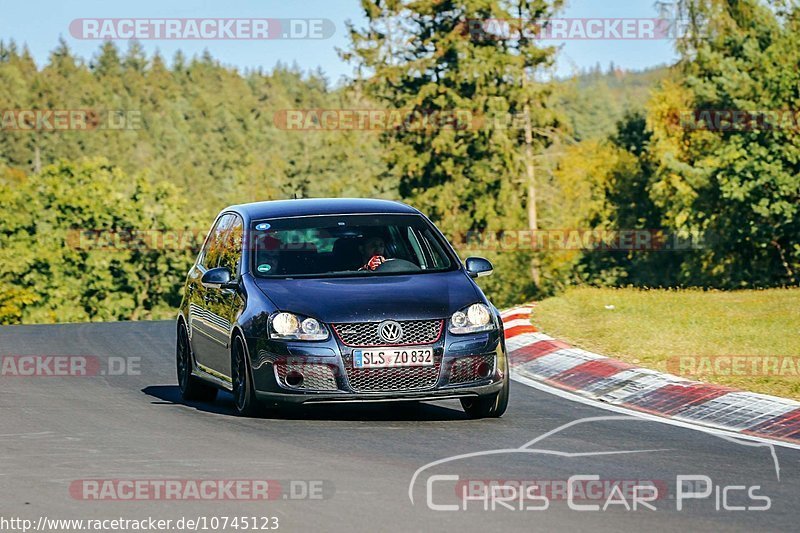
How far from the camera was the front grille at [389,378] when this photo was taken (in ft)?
33.5

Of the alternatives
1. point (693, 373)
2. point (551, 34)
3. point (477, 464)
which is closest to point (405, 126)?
point (551, 34)

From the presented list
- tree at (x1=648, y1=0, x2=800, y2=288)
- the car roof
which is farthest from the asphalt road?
tree at (x1=648, y1=0, x2=800, y2=288)

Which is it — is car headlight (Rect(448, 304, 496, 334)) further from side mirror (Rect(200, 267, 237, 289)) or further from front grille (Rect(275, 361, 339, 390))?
side mirror (Rect(200, 267, 237, 289))

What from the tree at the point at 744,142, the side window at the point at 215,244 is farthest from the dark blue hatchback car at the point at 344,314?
the tree at the point at 744,142

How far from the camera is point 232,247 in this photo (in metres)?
12.0

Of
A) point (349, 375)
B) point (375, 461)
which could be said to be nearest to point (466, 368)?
point (349, 375)

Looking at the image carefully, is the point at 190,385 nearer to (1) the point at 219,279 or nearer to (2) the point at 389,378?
(1) the point at 219,279

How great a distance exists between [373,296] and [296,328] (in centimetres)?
62

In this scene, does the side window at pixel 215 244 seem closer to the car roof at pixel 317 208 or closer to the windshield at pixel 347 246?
the car roof at pixel 317 208

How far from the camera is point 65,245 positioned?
255ft

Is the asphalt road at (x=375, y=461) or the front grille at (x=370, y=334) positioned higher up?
the front grille at (x=370, y=334)

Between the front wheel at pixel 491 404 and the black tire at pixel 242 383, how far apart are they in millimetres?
1628

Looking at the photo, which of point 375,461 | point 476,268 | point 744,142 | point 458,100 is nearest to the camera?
point 375,461

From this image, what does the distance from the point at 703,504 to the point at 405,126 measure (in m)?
55.8
